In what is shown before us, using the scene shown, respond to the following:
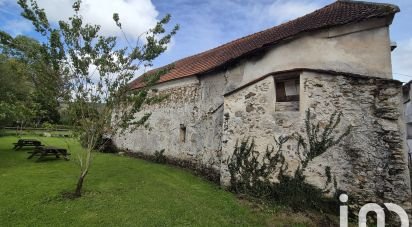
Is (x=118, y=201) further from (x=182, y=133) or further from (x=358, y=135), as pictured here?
→ (x=358, y=135)

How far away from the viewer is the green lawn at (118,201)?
5004 mm

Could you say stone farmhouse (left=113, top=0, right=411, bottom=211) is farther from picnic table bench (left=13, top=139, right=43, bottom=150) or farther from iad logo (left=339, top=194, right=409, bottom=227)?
picnic table bench (left=13, top=139, right=43, bottom=150)

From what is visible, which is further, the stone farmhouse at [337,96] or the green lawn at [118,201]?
the stone farmhouse at [337,96]

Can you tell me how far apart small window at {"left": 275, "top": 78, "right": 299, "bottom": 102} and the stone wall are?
39 cm

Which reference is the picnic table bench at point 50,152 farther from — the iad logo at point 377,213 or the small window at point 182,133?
the iad logo at point 377,213

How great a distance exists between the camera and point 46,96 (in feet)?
19.9

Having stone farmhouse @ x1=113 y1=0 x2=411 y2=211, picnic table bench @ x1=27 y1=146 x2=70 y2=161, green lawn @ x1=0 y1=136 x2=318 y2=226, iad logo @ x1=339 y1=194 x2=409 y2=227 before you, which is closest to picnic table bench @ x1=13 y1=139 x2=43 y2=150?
picnic table bench @ x1=27 y1=146 x2=70 y2=161

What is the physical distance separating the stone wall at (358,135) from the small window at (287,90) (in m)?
0.39

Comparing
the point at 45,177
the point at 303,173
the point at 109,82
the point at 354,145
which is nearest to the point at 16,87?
the point at 45,177

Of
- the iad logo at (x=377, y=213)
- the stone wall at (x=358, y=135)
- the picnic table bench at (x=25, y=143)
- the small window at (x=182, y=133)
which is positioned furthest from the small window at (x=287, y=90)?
the picnic table bench at (x=25, y=143)

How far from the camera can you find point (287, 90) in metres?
7.04

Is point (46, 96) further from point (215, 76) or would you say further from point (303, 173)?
point (303, 173)

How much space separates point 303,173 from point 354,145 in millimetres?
1401

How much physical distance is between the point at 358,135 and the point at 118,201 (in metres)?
6.24
